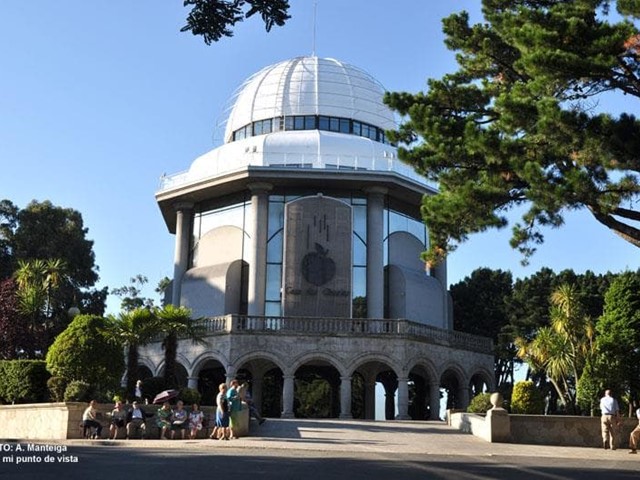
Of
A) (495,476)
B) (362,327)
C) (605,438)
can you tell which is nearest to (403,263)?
(362,327)

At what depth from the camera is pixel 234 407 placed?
20.0m

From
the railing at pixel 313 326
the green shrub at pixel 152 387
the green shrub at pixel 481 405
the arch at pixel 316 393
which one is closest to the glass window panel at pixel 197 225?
the railing at pixel 313 326

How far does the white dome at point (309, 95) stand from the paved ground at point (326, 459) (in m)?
24.7

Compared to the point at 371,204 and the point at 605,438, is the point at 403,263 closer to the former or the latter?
the point at 371,204

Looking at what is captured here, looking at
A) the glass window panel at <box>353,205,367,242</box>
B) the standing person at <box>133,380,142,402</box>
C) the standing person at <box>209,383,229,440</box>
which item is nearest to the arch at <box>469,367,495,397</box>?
the glass window panel at <box>353,205,367,242</box>

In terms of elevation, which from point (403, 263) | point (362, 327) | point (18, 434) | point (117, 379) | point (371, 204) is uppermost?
point (371, 204)

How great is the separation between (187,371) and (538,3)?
23045 mm

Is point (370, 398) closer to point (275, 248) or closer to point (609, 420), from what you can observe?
point (275, 248)

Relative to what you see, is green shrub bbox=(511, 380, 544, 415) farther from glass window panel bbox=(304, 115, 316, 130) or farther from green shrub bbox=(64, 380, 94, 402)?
glass window panel bbox=(304, 115, 316, 130)

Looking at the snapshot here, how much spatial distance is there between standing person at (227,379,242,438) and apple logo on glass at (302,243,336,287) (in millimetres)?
16383

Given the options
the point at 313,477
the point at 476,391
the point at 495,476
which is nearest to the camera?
the point at 313,477

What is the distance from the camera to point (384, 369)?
39.5m

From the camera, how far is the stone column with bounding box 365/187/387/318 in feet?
126

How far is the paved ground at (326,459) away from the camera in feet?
39.1
